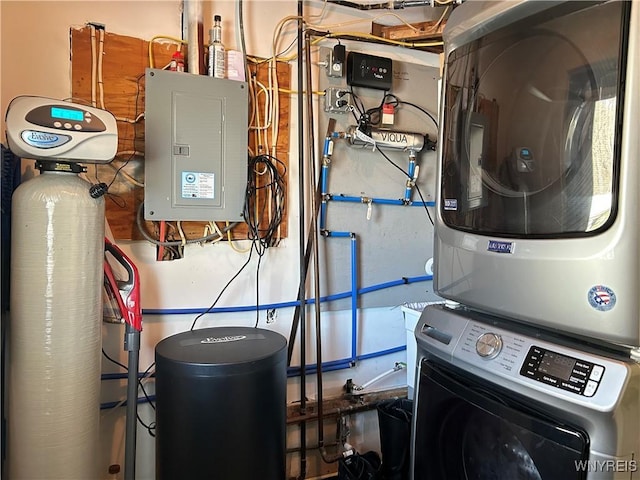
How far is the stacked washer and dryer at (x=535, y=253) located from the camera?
0.82m

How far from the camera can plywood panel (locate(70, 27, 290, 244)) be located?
169cm

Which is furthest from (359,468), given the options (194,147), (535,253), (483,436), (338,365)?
(194,147)

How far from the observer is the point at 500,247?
1.06m

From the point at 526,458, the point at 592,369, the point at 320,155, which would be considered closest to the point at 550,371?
the point at 592,369

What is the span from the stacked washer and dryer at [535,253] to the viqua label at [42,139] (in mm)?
1127

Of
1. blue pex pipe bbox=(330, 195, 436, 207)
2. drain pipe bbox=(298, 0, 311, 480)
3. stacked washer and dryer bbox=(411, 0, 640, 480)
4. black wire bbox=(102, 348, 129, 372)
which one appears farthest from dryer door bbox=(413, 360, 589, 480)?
black wire bbox=(102, 348, 129, 372)

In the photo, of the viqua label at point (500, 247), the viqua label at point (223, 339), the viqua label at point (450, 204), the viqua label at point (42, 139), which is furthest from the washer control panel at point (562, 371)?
the viqua label at point (42, 139)

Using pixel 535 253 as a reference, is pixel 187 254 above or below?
below

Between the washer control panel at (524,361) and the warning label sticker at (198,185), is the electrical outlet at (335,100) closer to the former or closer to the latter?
the warning label sticker at (198,185)

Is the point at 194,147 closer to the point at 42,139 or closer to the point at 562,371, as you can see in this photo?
the point at 42,139

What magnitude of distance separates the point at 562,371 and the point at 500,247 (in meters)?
0.31

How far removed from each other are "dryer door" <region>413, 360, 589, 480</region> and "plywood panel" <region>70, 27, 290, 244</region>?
1.25 metres

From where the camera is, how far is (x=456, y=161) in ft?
4.25

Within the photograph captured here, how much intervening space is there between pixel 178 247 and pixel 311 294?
0.63 metres
